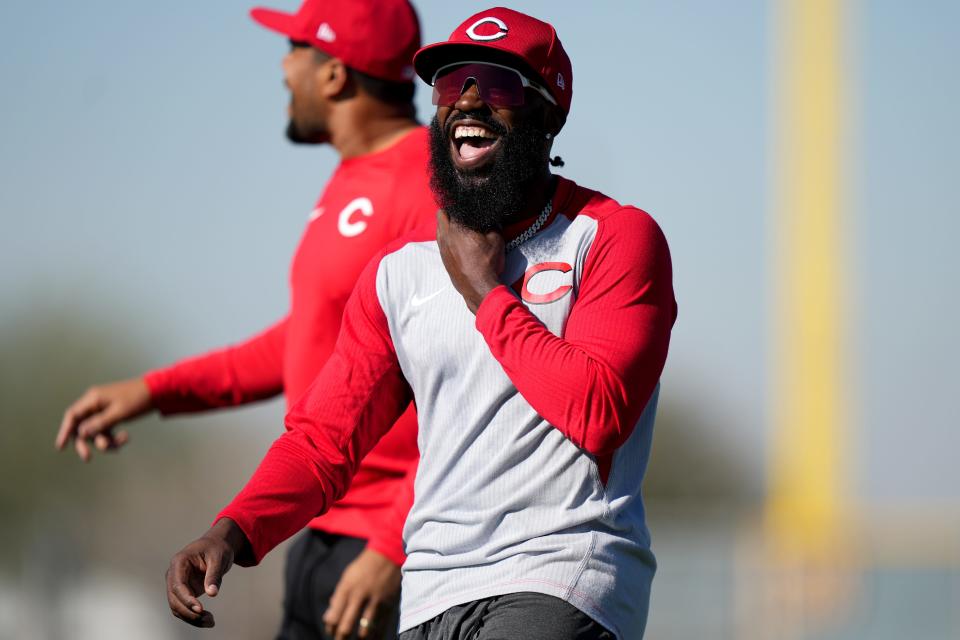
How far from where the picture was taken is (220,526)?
3.27 meters

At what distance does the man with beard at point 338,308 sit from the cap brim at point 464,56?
1.05 meters

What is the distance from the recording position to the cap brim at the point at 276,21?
16.9ft

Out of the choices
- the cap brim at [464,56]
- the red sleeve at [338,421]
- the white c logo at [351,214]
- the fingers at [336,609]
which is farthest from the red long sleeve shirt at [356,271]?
the cap brim at [464,56]

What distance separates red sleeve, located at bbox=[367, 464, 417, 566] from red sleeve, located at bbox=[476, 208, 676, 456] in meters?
1.07

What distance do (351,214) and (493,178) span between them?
127 cm

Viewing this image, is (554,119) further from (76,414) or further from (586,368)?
(76,414)

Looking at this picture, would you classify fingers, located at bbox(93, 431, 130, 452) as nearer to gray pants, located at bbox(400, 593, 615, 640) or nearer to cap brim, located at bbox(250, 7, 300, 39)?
cap brim, located at bbox(250, 7, 300, 39)

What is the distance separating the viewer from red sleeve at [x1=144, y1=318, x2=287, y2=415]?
5.19 m

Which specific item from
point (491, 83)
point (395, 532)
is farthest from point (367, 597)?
point (491, 83)

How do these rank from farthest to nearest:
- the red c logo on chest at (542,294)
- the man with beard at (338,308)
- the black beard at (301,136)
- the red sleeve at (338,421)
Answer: the black beard at (301,136) → the man with beard at (338,308) → the red sleeve at (338,421) → the red c logo on chest at (542,294)

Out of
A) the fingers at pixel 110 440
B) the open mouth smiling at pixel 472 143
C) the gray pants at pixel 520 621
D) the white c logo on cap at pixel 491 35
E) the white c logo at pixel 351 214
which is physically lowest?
the fingers at pixel 110 440

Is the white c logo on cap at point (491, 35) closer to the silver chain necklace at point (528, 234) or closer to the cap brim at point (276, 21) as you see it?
the silver chain necklace at point (528, 234)

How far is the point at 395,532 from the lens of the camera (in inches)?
166

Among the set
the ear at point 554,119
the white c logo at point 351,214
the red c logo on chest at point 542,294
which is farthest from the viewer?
the white c logo at point 351,214
